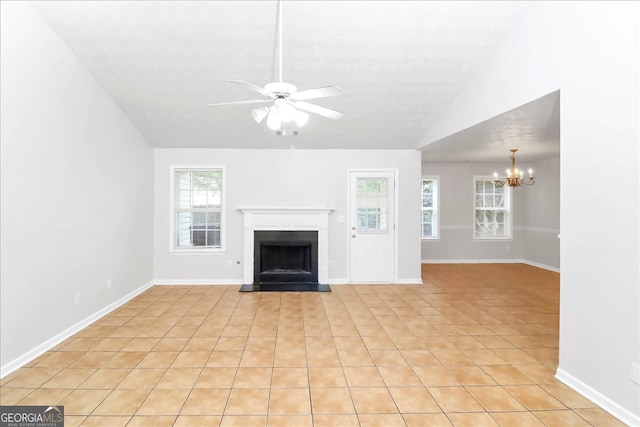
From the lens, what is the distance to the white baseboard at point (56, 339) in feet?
8.84

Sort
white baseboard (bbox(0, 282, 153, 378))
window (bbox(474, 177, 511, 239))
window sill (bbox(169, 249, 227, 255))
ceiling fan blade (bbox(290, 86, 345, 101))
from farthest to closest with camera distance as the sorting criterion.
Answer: window (bbox(474, 177, 511, 239)) → window sill (bbox(169, 249, 227, 255)) → white baseboard (bbox(0, 282, 153, 378)) → ceiling fan blade (bbox(290, 86, 345, 101))

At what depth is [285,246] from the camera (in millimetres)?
5691

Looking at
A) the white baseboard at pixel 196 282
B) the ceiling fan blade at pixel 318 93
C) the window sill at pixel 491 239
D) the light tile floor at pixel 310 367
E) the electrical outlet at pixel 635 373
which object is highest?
the ceiling fan blade at pixel 318 93

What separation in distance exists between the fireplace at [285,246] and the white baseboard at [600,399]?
349 cm

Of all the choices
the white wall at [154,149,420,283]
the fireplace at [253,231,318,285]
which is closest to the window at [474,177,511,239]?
the white wall at [154,149,420,283]

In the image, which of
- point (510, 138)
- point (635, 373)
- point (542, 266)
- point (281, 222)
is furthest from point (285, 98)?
point (542, 266)

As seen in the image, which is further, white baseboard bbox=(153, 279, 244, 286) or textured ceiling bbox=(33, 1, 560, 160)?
white baseboard bbox=(153, 279, 244, 286)

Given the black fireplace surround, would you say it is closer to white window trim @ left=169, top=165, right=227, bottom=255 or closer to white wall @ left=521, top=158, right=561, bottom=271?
white window trim @ left=169, top=165, right=227, bottom=255

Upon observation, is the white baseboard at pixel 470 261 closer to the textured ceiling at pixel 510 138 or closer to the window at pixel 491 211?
the window at pixel 491 211

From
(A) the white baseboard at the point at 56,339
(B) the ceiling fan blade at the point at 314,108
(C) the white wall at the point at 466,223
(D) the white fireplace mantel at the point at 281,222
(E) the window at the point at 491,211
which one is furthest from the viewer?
(E) the window at the point at 491,211

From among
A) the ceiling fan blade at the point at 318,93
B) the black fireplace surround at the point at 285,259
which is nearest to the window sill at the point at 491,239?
→ the black fireplace surround at the point at 285,259

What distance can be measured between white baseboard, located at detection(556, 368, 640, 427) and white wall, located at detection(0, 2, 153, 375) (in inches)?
173

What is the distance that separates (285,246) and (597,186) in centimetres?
428

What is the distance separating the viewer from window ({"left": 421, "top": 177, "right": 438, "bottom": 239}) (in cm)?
787
